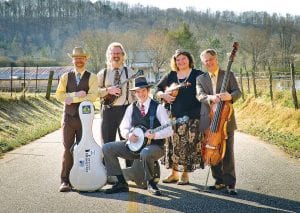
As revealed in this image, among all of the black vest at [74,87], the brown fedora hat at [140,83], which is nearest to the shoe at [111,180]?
the black vest at [74,87]

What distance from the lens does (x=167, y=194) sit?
6.75 m

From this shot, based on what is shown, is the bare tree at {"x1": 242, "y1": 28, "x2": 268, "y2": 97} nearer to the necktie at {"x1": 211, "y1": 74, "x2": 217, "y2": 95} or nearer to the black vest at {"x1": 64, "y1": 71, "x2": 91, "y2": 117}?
the necktie at {"x1": 211, "y1": 74, "x2": 217, "y2": 95}

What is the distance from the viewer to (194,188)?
7168mm

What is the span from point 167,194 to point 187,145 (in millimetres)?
834

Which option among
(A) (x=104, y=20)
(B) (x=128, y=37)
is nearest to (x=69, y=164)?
(B) (x=128, y=37)

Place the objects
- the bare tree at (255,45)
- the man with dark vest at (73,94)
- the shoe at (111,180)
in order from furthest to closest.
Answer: the bare tree at (255,45)
the shoe at (111,180)
the man with dark vest at (73,94)

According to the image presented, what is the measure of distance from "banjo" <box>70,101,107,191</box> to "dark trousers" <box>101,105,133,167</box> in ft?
1.58

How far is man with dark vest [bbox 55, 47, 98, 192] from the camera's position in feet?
23.5

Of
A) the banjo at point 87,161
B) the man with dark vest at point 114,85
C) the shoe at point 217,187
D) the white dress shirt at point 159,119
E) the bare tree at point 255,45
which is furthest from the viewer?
the bare tree at point 255,45

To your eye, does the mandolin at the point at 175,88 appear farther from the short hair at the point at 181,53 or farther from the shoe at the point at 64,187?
the shoe at the point at 64,187

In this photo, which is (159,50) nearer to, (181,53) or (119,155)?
(181,53)

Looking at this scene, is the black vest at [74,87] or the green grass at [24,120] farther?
the green grass at [24,120]

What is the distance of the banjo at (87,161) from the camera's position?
22.7 feet

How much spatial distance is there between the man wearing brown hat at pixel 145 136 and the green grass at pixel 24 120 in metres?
4.92
